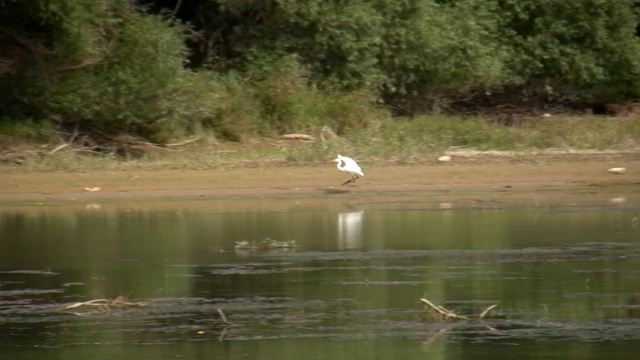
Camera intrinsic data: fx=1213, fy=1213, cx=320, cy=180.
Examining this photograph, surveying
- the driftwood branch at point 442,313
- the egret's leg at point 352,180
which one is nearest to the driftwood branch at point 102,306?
the driftwood branch at point 442,313

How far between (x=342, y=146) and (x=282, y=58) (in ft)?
9.83

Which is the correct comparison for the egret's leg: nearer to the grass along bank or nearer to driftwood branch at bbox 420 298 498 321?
the grass along bank

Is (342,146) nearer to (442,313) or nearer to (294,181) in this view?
(294,181)

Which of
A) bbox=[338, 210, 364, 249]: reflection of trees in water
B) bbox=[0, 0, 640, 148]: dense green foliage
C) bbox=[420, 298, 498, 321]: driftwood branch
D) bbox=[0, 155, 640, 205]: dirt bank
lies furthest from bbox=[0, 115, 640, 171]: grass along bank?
bbox=[420, 298, 498, 321]: driftwood branch

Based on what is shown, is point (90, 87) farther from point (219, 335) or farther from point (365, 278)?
point (219, 335)

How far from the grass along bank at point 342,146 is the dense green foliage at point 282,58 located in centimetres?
Result: 45

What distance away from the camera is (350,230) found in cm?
1511

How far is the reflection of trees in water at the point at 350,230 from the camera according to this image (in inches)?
550

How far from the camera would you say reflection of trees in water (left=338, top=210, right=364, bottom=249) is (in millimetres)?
13969

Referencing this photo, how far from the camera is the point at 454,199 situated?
18422 mm

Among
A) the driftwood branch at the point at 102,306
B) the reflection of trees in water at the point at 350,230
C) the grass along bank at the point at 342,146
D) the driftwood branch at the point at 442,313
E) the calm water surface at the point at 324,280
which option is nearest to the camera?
the calm water surface at the point at 324,280

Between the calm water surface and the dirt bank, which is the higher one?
the dirt bank

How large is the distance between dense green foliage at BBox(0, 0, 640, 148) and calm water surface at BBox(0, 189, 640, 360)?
4053mm

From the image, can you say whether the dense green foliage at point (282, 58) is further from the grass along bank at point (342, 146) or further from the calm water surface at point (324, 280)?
the calm water surface at point (324, 280)
